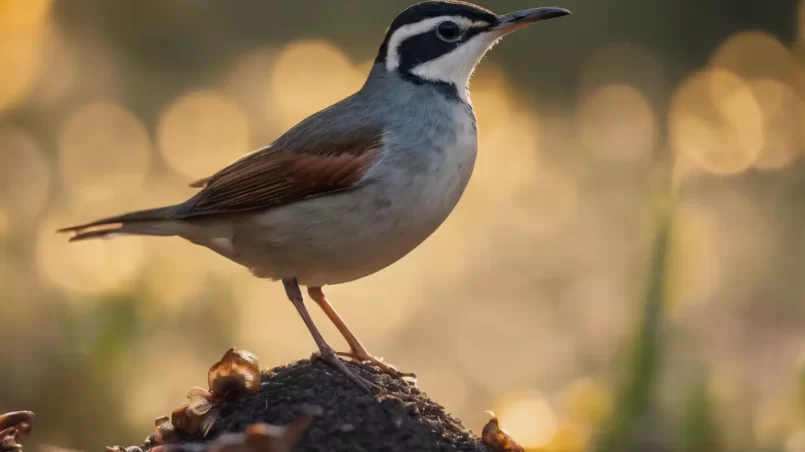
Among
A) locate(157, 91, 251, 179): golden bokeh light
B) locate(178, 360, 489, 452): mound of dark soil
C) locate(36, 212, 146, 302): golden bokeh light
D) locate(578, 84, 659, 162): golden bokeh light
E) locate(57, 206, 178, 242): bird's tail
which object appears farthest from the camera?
locate(578, 84, 659, 162): golden bokeh light

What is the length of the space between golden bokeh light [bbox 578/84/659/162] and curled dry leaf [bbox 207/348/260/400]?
378 inches

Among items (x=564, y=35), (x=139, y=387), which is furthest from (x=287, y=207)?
(x=564, y=35)

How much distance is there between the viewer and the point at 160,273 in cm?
697

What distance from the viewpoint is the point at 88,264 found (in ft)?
23.9

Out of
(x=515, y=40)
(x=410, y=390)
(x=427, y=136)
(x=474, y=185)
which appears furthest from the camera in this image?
(x=515, y=40)

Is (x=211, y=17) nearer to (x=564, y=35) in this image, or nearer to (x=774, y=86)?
(x=564, y=35)

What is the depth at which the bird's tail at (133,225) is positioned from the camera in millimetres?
4902

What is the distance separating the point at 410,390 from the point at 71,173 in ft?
20.5

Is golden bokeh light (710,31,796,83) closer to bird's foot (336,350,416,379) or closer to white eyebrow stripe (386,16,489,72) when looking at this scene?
white eyebrow stripe (386,16,489,72)

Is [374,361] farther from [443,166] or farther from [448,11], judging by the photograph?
[448,11]

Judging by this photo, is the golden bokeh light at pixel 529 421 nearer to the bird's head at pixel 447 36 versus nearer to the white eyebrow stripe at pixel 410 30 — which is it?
the bird's head at pixel 447 36

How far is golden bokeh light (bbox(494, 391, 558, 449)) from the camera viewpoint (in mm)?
5039

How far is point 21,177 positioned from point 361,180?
5.54 metres

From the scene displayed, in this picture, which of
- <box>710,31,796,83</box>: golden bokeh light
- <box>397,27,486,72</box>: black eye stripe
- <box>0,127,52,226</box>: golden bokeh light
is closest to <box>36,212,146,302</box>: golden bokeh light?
<box>0,127,52,226</box>: golden bokeh light
